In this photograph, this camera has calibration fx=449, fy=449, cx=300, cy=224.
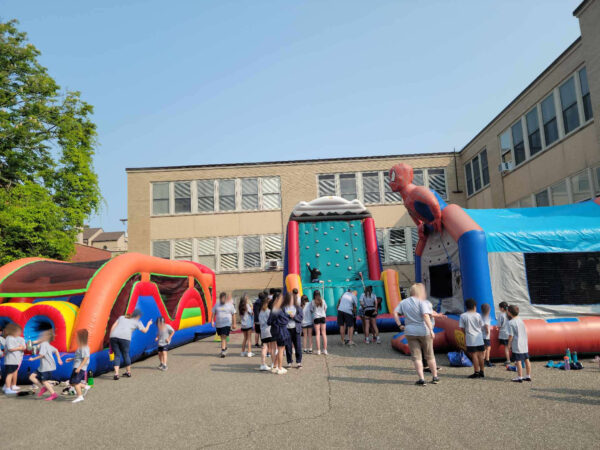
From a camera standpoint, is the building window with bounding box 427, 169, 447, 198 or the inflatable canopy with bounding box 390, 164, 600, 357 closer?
the inflatable canopy with bounding box 390, 164, 600, 357

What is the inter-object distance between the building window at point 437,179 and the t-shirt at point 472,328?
695 inches

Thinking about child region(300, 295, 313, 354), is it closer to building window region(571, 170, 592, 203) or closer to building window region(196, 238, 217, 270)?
building window region(571, 170, 592, 203)

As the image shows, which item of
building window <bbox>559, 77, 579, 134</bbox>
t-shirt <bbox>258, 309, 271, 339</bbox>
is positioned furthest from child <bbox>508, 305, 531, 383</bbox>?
building window <bbox>559, 77, 579, 134</bbox>

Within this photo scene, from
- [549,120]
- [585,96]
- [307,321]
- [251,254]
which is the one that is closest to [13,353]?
[307,321]

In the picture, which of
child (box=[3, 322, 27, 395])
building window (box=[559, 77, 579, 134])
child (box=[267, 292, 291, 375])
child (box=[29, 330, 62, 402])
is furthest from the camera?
building window (box=[559, 77, 579, 134])

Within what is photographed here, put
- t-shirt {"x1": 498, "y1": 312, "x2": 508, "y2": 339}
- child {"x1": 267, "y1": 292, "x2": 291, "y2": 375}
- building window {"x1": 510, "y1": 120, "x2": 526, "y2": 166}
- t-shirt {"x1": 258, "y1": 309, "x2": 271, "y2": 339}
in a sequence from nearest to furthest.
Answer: t-shirt {"x1": 498, "y1": 312, "x2": 508, "y2": 339} → child {"x1": 267, "y1": 292, "x2": 291, "y2": 375} → t-shirt {"x1": 258, "y1": 309, "x2": 271, "y2": 339} → building window {"x1": 510, "y1": 120, "x2": 526, "y2": 166}

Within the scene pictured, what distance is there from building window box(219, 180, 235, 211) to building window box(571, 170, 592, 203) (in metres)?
15.6

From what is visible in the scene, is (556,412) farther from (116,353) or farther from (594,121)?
(594,121)

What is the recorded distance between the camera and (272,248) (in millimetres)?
23734

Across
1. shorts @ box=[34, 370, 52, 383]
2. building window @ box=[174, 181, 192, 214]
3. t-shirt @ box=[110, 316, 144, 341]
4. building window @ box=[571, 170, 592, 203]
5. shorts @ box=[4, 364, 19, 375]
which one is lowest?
shorts @ box=[34, 370, 52, 383]

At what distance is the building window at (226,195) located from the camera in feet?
79.3

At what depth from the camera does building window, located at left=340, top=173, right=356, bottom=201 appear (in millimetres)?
24250

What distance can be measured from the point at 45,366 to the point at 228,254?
16.3 metres

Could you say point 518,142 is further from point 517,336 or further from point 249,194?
point 517,336
